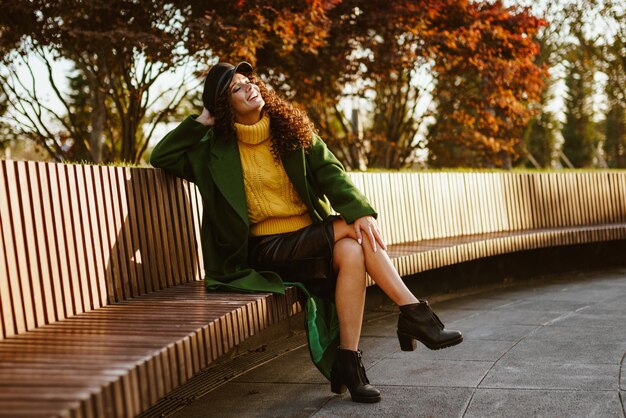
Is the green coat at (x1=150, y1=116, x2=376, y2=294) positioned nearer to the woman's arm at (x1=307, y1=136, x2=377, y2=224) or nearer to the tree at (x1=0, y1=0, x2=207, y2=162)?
the woman's arm at (x1=307, y1=136, x2=377, y2=224)

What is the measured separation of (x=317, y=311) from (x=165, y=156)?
1.18 m

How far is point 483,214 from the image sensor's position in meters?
8.33

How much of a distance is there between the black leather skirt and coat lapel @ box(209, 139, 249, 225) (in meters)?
0.20

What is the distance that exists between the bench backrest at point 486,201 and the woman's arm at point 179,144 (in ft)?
6.95

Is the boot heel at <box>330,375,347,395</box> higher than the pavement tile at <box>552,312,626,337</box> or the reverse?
higher

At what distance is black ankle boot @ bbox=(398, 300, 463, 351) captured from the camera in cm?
388

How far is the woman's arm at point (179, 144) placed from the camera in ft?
14.4

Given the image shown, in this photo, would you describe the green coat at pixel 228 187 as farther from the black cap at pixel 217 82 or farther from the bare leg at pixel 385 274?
the bare leg at pixel 385 274

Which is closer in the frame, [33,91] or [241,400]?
[241,400]

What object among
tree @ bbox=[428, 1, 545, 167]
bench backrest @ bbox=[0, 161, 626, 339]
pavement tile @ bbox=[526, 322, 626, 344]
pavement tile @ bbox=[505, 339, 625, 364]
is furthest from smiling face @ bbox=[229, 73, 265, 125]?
tree @ bbox=[428, 1, 545, 167]

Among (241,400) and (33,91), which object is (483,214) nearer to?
(241,400)

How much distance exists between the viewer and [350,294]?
4008mm

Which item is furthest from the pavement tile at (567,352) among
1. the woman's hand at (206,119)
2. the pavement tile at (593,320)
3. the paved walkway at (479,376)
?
the woman's hand at (206,119)

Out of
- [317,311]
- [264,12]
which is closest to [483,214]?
[264,12]
